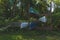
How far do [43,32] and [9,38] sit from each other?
169 cm

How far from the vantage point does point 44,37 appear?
25.8 feet

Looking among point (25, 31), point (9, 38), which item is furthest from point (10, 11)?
point (9, 38)

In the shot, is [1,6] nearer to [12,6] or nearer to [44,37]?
[12,6]

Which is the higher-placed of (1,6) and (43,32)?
(1,6)

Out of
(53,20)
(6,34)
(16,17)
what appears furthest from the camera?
(16,17)

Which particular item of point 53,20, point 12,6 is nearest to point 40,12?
point 53,20

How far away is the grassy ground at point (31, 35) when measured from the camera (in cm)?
769

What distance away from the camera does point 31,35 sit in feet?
26.8

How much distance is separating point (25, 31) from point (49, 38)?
1.40m

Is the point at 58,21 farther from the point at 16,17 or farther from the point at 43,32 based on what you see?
the point at 16,17

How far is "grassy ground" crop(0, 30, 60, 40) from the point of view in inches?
303

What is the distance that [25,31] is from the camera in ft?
28.8

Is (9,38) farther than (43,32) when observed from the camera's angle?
No

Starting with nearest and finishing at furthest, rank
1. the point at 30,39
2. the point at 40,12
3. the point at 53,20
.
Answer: the point at 30,39 < the point at 53,20 < the point at 40,12
